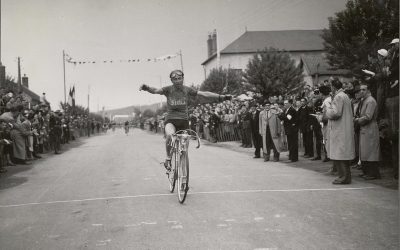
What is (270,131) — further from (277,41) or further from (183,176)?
(277,41)

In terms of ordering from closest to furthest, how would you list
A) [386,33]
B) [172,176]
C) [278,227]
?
1. [278,227]
2. [172,176]
3. [386,33]

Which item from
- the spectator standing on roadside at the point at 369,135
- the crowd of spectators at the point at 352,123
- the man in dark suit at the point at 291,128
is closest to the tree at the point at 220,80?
the crowd of spectators at the point at 352,123

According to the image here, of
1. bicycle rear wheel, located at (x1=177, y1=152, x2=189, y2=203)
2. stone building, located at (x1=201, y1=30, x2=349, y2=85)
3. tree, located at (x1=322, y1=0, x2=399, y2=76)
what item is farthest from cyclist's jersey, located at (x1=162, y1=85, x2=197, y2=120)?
stone building, located at (x1=201, y1=30, x2=349, y2=85)

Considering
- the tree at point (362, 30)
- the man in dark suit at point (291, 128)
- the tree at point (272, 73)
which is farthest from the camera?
the tree at point (272, 73)

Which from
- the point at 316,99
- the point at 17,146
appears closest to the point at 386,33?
the point at 316,99

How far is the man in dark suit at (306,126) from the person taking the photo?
15672 millimetres

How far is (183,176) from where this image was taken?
8055 mm

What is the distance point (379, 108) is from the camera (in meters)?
11.0

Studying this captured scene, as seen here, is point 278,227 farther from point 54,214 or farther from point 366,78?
point 366,78

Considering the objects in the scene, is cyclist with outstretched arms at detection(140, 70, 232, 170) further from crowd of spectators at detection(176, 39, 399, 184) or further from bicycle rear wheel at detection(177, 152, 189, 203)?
crowd of spectators at detection(176, 39, 399, 184)

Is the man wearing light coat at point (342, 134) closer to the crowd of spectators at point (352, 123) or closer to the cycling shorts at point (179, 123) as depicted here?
the crowd of spectators at point (352, 123)

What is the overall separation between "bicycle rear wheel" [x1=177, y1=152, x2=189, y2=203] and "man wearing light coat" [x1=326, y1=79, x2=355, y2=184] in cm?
317

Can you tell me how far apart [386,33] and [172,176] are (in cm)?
668

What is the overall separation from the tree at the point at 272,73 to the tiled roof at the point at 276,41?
45533mm
